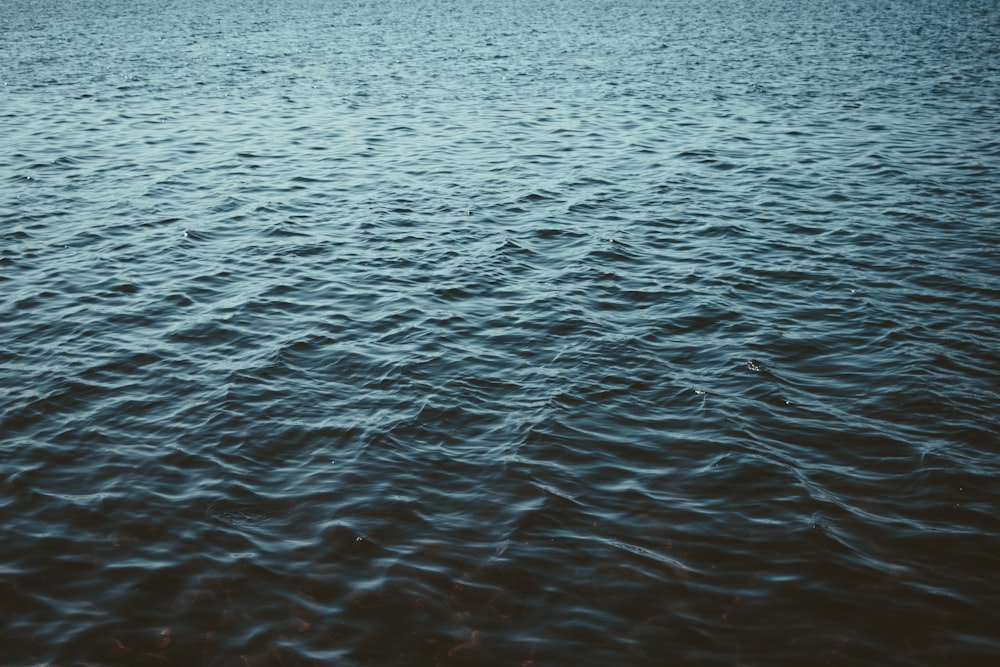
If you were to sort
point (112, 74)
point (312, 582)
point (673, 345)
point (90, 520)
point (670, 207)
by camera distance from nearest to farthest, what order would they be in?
point (312, 582)
point (90, 520)
point (673, 345)
point (670, 207)
point (112, 74)

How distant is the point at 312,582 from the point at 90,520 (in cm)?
394

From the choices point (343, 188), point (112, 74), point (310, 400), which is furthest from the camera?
point (112, 74)

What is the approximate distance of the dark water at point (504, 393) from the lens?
10727 mm

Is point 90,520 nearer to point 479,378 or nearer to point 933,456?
point 479,378

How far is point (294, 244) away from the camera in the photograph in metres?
23.8

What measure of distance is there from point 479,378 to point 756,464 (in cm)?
571

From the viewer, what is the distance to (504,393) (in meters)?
16.0

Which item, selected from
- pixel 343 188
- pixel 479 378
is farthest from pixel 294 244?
pixel 479 378

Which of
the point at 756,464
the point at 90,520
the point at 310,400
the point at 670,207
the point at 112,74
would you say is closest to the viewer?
the point at 90,520

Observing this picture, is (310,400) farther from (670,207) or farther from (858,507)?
(670,207)

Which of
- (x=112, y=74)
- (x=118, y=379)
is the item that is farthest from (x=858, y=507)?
(x=112, y=74)

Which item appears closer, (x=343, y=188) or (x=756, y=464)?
(x=756, y=464)

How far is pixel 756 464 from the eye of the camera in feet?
44.8

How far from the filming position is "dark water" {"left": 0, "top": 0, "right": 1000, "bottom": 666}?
35.2 ft
